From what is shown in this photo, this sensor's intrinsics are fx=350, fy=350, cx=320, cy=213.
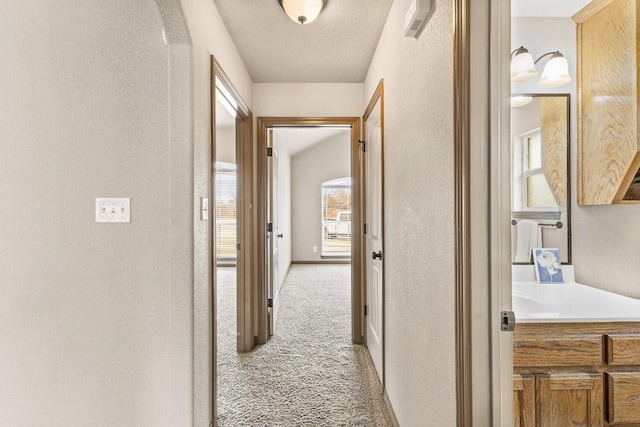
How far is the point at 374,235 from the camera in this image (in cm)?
278

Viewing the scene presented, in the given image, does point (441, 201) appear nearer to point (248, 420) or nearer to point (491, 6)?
point (491, 6)

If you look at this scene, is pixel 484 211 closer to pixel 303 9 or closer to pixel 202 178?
pixel 202 178

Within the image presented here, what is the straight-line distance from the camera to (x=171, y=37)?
1619 millimetres

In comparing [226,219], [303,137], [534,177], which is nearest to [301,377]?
[534,177]

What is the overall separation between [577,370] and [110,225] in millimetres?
2048

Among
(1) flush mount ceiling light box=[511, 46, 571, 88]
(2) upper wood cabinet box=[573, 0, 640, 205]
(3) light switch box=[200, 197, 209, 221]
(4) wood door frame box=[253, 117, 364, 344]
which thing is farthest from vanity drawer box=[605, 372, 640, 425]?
(4) wood door frame box=[253, 117, 364, 344]

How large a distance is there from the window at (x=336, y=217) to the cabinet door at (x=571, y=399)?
6.62 metres

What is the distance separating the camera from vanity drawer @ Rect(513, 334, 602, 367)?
4.24 ft

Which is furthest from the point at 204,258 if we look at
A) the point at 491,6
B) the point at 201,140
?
the point at 491,6

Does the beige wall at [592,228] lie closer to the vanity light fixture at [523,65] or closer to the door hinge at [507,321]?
the vanity light fixture at [523,65]

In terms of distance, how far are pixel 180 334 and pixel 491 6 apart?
1.75 m

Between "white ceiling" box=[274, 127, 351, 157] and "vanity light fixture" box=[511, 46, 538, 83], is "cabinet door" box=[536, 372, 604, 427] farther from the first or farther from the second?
"white ceiling" box=[274, 127, 351, 157]

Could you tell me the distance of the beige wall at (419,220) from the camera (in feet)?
4.01

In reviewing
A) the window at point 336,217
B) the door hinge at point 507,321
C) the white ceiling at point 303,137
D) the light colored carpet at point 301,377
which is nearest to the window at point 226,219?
the white ceiling at point 303,137
